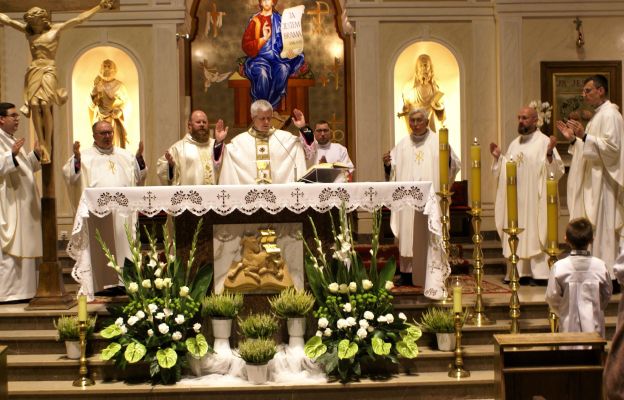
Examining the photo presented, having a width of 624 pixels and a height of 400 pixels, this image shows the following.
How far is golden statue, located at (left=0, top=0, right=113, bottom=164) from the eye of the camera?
8492 mm

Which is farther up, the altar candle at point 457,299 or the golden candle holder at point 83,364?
the altar candle at point 457,299

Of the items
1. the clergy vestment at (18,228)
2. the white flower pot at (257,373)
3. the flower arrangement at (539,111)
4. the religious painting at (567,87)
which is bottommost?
the white flower pot at (257,373)

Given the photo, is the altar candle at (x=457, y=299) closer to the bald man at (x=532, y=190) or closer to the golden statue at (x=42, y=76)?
the bald man at (x=532, y=190)

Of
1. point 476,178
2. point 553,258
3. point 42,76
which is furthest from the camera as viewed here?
point 42,76

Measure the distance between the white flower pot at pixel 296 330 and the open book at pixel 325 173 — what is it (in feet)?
3.75

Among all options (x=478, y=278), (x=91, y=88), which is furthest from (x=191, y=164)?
(x=91, y=88)

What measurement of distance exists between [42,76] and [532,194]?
16.3ft

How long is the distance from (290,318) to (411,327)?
0.93m

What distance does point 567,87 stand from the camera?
12.1m

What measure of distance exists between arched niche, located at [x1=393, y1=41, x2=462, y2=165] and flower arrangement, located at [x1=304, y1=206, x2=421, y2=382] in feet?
18.0

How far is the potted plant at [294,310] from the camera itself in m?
7.38

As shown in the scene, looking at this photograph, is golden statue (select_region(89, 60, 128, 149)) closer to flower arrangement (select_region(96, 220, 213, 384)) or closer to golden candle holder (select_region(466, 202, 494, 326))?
flower arrangement (select_region(96, 220, 213, 384))

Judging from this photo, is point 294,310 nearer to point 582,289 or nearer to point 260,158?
point 260,158

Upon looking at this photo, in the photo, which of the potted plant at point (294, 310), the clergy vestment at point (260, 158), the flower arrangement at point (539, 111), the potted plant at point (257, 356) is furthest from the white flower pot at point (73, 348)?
the flower arrangement at point (539, 111)
